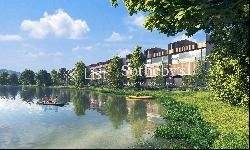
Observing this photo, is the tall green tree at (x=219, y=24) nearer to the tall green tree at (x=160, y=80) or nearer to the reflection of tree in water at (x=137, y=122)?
the reflection of tree in water at (x=137, y=122)

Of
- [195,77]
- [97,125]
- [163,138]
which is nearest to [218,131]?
[163,138]

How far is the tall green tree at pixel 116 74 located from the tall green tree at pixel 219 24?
72.7 meters

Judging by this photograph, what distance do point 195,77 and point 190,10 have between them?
2767 inches

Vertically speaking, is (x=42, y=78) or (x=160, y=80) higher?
(x=42, y=78)

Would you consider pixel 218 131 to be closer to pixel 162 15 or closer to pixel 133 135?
pixel 133 135

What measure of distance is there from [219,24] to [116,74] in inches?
3279

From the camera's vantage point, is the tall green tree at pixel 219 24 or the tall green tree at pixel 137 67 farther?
the tall green tree at pixel 137 67

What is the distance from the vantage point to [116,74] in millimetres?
108375

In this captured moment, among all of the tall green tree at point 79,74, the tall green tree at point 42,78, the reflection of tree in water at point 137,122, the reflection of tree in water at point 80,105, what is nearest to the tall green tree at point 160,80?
the reflection of tree in water at point 80,105

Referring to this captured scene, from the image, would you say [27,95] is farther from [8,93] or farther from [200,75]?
[200,75]

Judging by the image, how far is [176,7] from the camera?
21906mm

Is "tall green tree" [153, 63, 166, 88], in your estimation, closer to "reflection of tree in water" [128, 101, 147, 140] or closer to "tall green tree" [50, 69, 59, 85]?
"reflection of tree in water" [128, 101, 147, 140]

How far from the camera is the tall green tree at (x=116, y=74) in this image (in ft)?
355

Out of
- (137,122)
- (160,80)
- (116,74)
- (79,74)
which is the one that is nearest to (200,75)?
(160,80)
